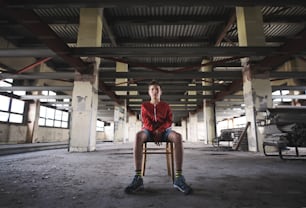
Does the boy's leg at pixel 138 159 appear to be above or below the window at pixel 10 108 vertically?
below

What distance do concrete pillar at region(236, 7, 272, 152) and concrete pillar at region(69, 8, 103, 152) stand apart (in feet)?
16.6

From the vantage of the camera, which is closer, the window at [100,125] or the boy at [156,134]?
the boy at [156,134]

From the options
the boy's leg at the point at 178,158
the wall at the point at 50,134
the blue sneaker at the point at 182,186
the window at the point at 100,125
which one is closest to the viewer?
the blue sneaker at the point at 182,186

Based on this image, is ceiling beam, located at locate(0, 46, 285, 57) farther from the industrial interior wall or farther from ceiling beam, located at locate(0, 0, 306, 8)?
the industrial interior wall

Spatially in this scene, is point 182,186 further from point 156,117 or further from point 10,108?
point 10,108

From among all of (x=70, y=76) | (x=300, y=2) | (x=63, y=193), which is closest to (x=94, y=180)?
(x=63, y=193)

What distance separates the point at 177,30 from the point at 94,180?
26.5ft

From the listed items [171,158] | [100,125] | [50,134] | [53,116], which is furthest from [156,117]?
[100,125]

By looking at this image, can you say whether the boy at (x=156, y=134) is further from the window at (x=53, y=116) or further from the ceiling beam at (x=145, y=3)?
the window at (x=53, y=116)

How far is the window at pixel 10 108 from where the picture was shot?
9.04 m

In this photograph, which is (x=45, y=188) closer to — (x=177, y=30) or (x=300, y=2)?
(x=300, y=2)

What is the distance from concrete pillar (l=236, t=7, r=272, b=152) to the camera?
17.6ft

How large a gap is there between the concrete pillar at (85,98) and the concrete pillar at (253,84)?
5.06 metres

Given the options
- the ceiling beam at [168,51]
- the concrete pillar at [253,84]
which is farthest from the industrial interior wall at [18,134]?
the concrete pillar at [253,84]
